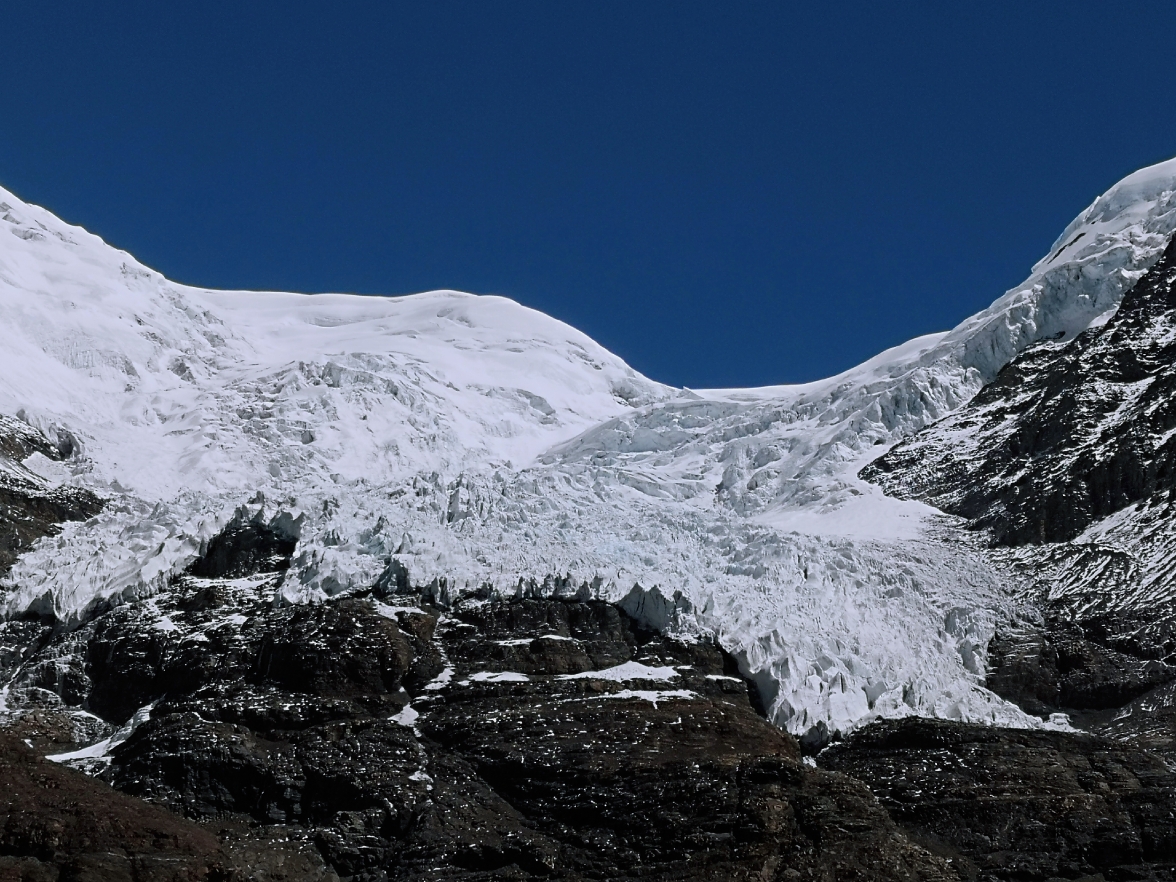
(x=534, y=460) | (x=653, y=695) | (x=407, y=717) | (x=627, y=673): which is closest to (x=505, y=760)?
(x=407, y=717)

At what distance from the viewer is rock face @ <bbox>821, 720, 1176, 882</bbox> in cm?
8219

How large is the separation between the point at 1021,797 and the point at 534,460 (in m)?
77.1

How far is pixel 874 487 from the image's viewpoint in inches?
5261

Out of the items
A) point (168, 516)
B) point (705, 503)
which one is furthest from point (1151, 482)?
point (168, 516)

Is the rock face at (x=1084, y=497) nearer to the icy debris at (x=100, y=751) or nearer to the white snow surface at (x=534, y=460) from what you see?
the white snow surface at (x=534, y=460)

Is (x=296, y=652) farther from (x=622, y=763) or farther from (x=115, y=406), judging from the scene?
(x=115, y=406)

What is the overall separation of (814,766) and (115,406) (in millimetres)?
83147

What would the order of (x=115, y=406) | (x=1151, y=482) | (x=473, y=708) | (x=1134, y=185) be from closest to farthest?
(x=473, y=708), (x=1151, y=482), (x=115, y=406), (x=1134, y=185)

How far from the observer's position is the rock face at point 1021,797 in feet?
270

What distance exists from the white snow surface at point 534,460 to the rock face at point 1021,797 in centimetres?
486

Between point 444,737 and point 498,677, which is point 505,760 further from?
point 498,677

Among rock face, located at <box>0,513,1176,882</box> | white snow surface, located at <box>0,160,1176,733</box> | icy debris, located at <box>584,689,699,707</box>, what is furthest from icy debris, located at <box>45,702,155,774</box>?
icy debris, located at <box>584,689,699,707</box>

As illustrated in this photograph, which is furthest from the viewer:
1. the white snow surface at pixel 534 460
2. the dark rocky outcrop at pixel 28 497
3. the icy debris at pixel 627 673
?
the dark rocky outcrop at pixel 28 497

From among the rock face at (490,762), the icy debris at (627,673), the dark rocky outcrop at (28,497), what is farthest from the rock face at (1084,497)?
the dark rocky outcrop at (28,497)
